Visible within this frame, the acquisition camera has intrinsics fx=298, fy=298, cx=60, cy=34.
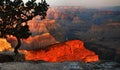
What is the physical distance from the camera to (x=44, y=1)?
41.8 meters

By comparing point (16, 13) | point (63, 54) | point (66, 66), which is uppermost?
point (16, 13)

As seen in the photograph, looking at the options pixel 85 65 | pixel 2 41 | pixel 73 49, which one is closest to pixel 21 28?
pixel 85 65

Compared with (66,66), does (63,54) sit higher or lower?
lower

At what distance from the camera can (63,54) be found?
115 meters

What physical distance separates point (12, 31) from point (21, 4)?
153 inches

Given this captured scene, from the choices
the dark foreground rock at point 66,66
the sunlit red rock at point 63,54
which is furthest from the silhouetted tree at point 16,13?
the sunlit red rock at point 63,54

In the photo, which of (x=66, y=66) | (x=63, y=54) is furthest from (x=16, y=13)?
(x=63, y=54)

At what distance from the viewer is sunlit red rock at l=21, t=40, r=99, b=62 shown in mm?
101281

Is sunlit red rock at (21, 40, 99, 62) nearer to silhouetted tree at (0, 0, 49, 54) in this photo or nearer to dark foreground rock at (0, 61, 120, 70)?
silhouetted tree at (0, 0, 49, 54)

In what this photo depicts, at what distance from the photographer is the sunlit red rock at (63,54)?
332ft

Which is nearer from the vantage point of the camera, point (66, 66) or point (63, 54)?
point (66, 66)

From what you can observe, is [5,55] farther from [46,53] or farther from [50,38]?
[50,38]

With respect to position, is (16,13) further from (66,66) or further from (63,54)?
(63,54)

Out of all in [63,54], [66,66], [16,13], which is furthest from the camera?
[63,54]
